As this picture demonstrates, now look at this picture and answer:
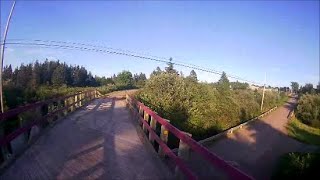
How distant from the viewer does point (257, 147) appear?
113 ft

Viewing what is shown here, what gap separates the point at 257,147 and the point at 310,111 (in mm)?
31900

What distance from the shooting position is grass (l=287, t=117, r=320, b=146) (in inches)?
1719

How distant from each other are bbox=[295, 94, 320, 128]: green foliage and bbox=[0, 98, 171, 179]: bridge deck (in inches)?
2106

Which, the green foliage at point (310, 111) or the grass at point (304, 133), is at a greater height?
the green foliage at point (310, 111)

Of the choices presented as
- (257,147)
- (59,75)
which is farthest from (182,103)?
(59,75)

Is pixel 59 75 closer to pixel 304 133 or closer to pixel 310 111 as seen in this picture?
pixel 310 111

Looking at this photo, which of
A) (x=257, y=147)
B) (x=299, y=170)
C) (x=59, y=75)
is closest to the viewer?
(x=299, y=170)

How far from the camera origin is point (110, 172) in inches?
258

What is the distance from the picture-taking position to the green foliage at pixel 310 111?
58.0 meters

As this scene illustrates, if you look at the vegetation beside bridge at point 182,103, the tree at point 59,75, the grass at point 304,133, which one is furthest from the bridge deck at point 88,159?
the tree at point 59,75

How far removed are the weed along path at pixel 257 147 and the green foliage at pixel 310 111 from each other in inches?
451

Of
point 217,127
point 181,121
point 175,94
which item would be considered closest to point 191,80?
point 217,127

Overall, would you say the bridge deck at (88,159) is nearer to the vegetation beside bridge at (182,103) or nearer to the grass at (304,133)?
the vegetation beside bridge at (182,103)

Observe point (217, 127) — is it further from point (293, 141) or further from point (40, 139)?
point (40, 139)
